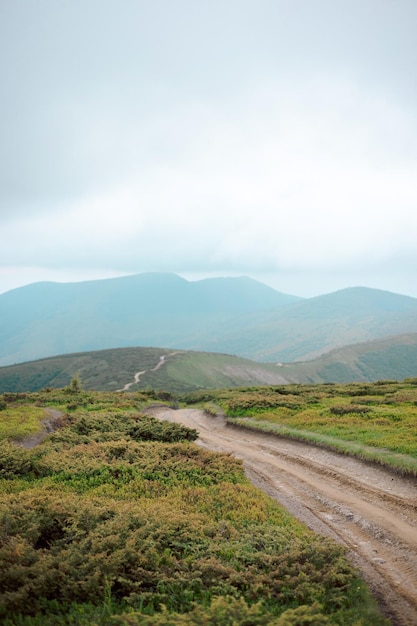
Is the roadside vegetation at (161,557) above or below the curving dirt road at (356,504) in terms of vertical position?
above

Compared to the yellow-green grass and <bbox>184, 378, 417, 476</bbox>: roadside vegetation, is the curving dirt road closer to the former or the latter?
<bbox>184, 378, 417, 476</bbox>: roadside vegetation

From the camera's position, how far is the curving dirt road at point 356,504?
10370mm

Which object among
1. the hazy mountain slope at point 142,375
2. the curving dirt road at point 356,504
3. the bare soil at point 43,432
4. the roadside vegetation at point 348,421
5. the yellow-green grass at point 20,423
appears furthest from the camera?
the hazy mountain slope at point 142,375

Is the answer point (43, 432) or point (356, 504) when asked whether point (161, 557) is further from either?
point (43, 432)

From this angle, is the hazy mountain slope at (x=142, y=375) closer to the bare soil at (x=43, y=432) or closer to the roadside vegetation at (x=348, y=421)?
the roadside vegetation at (x=348, y=421)

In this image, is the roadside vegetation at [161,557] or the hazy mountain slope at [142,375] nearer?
the roadside vegetation at [161,557]

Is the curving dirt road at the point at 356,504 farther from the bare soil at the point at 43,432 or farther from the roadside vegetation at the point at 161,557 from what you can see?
the bare soil at the point at 43,432

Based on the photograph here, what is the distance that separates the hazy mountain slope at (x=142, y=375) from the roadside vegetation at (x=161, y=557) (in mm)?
117872

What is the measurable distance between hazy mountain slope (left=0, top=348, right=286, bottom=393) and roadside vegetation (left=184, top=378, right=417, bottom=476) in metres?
93.2

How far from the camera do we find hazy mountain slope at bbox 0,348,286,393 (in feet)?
477

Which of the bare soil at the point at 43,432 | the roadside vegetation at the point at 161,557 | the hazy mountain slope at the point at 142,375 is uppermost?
the roadside vegetation at the point at 161,557

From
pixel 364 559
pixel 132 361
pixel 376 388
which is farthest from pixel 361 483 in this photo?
pixel 132 361

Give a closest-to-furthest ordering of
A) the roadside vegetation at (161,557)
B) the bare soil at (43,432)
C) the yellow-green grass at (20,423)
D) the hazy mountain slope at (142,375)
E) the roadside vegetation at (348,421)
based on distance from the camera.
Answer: the roadside vegetation at (161,557) → the roadside vegetation at (348,421) → the bare soil at (43,432) → the yellow-green grass at (20,423) → the hazy mountain slope at (142,375)

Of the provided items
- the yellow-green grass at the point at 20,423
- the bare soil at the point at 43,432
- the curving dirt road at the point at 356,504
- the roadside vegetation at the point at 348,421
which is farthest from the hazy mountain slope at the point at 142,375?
the curving dirt road at the point at 356,504
